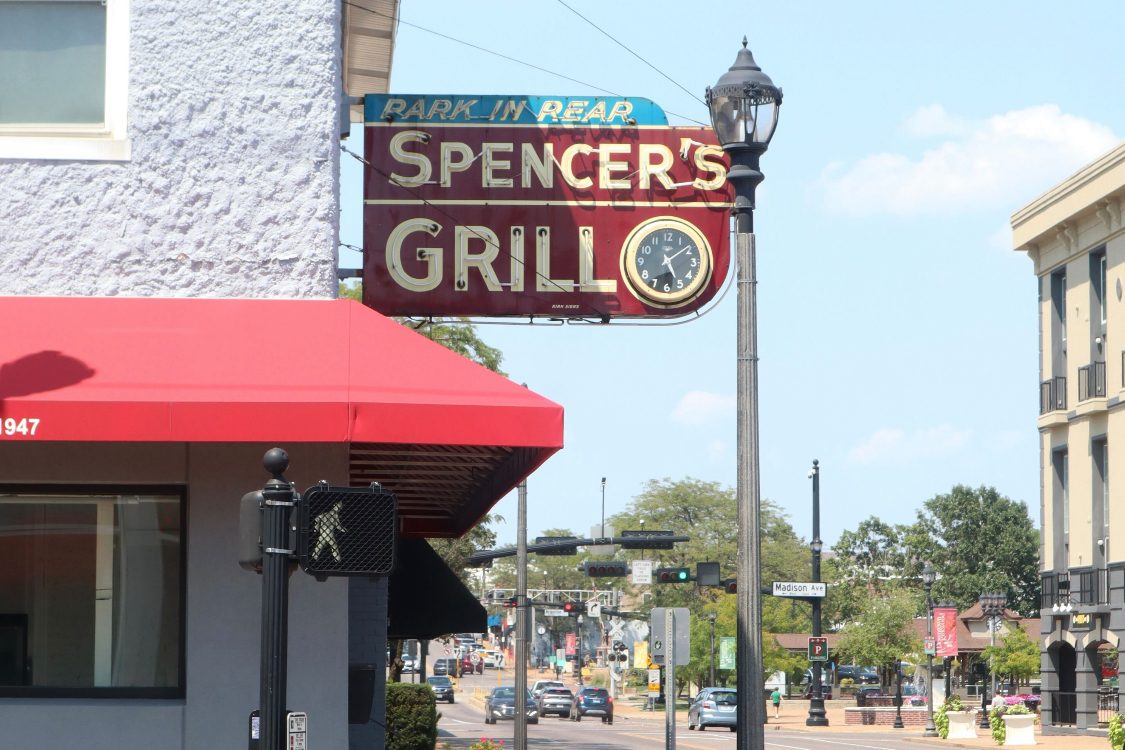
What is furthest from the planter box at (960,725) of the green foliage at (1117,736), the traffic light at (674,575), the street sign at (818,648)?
the traffic light at (674,575)

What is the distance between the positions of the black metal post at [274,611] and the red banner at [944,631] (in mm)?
50419

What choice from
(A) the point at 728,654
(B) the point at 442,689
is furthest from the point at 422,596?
(B) the point at 442,689

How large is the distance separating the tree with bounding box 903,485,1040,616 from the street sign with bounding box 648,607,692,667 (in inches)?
3869

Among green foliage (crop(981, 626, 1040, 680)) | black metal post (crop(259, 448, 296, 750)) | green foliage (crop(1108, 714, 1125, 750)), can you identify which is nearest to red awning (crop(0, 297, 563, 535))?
black metal post (crop(259, 448, 296, 750))

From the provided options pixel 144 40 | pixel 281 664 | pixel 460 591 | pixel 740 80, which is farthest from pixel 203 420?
pixel 460 591

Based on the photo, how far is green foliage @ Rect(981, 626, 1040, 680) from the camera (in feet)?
251

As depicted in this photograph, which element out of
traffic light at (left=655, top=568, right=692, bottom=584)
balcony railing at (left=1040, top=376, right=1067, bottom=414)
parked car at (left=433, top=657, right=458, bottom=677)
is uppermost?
balcony railing at (left=1040, top=376, right=1067, bottom=414)

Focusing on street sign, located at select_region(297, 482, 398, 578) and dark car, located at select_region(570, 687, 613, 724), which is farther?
dark car, located at select_region(570, 687, 613, 724)

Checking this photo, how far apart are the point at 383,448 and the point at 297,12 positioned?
2.69 meters

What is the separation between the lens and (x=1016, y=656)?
252ft

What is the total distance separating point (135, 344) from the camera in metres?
8.09

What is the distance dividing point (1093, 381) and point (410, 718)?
29395 mm

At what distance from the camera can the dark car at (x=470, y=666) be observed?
141m

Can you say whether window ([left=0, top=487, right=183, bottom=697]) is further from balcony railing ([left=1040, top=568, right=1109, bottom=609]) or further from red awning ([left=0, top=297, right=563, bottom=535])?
balcony railing ([left=1040, top=568, right=1109, bottom=609])
